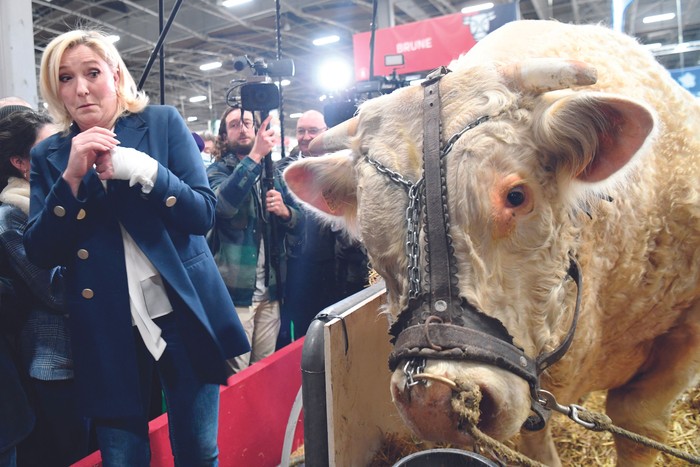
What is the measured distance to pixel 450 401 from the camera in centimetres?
111

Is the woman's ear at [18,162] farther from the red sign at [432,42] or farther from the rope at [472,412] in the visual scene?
the red sign at [432,42]

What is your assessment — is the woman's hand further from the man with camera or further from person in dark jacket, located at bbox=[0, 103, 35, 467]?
the man with camera

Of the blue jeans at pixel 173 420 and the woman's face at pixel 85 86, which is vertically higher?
the woman's face at pixel 85 86

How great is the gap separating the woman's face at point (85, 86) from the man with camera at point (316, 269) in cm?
131

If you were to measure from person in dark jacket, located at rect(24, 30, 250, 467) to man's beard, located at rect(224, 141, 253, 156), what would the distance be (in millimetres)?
1277

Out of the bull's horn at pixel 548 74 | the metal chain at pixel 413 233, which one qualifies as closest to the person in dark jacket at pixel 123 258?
the metal chain at pixel 413 233

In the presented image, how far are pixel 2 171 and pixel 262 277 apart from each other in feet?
4.69

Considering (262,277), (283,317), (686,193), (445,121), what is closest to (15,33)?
(262,277)

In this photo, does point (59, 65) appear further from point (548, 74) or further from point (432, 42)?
point (432, 42)

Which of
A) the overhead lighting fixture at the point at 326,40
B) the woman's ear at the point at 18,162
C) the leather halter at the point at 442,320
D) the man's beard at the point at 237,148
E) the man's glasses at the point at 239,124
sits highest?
the overhead lighting fixture at the point at 326,40

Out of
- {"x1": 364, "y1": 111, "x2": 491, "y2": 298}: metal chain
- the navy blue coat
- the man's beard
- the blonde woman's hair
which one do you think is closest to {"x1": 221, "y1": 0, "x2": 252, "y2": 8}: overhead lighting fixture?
the man's beard

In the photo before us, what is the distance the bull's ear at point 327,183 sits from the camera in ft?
5.74

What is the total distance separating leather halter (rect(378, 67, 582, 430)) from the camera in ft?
3.76

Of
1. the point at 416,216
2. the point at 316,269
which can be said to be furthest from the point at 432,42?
the point at 416,216
